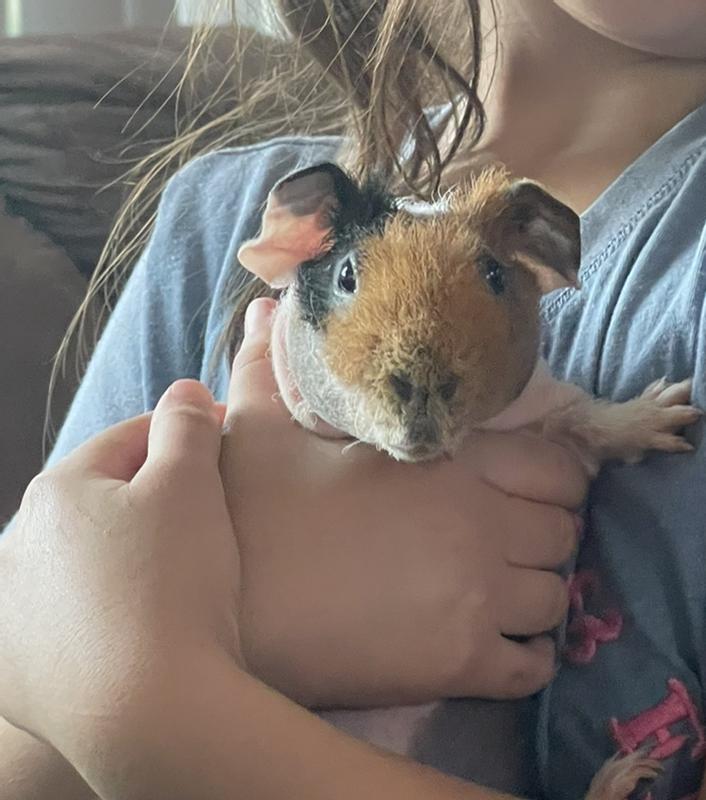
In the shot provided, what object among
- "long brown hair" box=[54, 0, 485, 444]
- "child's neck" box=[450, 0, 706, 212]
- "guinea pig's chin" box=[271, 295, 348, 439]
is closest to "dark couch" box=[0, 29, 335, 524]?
"long brown hair" box=[54, 0, 485, 444]

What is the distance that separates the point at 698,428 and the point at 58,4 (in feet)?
6.72

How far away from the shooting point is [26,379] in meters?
1.61

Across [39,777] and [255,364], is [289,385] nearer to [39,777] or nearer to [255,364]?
[255,364]

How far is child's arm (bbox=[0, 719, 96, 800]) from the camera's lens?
30.0 inches

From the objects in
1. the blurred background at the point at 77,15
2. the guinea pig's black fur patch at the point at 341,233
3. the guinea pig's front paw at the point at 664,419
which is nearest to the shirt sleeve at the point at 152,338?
the guinea pig's black fur patch at the point at 341,233

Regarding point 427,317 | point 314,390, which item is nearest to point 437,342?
point 427,317

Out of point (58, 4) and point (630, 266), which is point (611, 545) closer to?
point (630, 266)

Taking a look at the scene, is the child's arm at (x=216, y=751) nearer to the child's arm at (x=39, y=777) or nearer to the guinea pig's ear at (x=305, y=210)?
the child's arm at (x=39, y=777)

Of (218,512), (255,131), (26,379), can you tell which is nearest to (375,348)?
(218,512)

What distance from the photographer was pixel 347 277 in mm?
654

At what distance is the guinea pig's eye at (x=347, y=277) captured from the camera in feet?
2.13

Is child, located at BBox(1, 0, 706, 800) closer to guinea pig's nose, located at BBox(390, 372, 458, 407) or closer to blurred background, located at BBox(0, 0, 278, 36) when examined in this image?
guinea pig's nose, located at BBox(390, 372, 458, 407)

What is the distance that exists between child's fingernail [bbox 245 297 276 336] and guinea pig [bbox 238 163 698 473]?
0.31 feet

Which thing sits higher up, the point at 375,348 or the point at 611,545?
the point at 375,348
